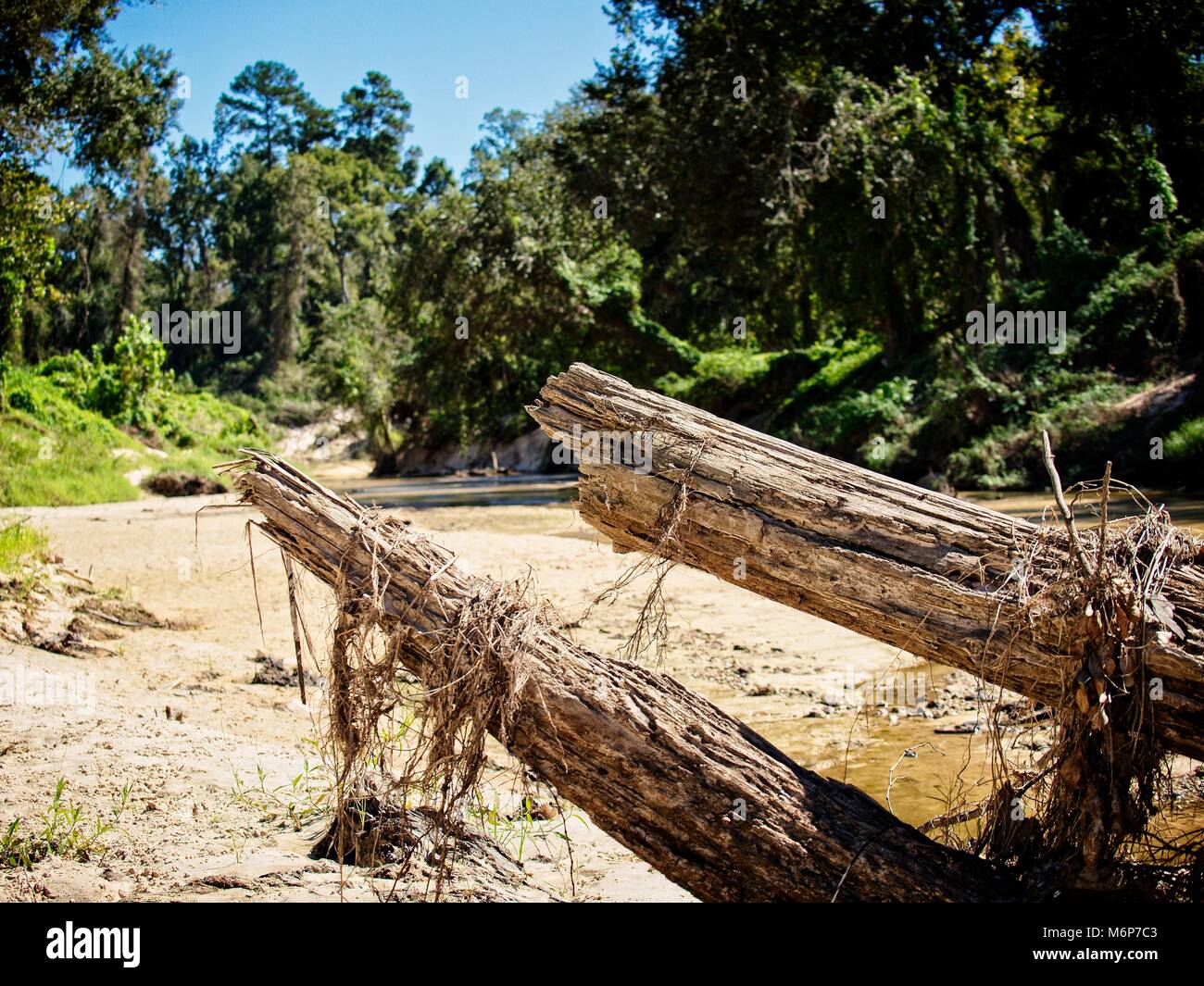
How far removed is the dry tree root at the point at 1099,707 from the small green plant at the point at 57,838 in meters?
3.33

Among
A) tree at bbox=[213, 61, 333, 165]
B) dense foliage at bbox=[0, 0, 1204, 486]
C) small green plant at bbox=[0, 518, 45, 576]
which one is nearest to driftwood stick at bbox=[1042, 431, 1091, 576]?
small green plant at bbox=[0, 518, 45, 576]

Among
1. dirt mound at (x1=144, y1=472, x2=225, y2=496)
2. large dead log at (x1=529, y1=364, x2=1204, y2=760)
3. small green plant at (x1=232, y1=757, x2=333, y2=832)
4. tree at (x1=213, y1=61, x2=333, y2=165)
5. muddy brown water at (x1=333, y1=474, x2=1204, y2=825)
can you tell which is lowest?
muddy brown water at (x1=333, y1=474, x2=1204, y2=825)

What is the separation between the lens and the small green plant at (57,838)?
143 inches

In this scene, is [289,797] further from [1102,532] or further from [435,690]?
[1102,532]

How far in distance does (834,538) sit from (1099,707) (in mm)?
952

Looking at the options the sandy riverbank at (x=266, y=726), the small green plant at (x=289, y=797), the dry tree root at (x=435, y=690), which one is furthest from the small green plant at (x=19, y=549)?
the dry tree root at (x=435, y=690)

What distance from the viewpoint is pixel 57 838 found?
375cm

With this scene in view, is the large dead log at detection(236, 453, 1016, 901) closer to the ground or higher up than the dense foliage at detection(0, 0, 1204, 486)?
closer to the ground

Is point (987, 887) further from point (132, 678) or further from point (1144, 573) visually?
point (132, 678)

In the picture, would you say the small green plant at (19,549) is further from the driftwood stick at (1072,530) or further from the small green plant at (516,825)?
the driftwood stick at (1072,530)

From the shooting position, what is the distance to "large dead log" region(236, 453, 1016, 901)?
309 centimetres

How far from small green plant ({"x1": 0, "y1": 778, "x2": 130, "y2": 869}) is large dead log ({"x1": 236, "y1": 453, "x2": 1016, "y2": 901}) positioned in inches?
56.3

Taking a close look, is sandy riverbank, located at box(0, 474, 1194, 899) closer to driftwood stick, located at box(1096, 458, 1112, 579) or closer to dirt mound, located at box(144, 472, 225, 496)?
driftwood stick, located at box(1096, 458, 1112, 579)
